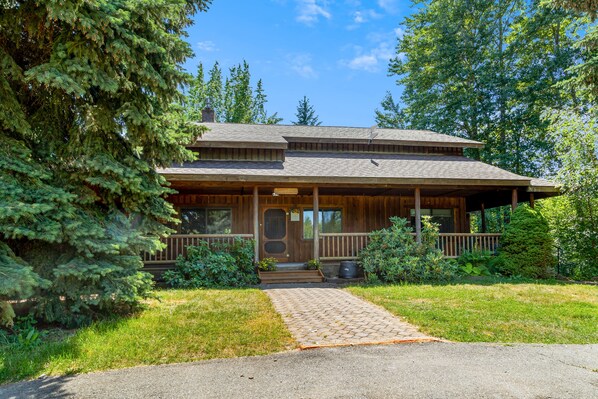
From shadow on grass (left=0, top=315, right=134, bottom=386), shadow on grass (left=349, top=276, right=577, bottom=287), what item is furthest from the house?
shadow on grass (left=0, top=315, right=134, bottom=386)

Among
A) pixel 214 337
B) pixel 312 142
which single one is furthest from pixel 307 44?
pixel 214 337

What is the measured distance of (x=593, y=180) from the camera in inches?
429

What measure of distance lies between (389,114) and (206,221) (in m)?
24.3

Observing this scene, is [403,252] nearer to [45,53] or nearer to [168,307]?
[168,307]

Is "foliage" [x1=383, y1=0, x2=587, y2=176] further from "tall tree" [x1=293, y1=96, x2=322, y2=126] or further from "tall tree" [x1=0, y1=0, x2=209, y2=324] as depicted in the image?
"tall tree" [x1=0, y1=0, x2=209, y2=324]

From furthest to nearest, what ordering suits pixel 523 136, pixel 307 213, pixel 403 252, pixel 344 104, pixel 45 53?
pixel 344 104
pixel 523 136
pixel 307 213
pixel 403 252
pixel 45 53

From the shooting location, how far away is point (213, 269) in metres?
8.97

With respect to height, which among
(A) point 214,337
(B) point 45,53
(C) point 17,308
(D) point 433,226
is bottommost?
(A) point 214,337

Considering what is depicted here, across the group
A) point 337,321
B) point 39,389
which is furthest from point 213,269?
point 39,389

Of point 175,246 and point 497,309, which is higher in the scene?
point 175,246

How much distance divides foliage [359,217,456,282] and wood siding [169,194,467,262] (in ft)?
9.44

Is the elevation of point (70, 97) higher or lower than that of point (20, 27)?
lower

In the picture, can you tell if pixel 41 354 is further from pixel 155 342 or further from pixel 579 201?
pixel 579 201

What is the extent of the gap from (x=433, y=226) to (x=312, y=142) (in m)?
5.75
